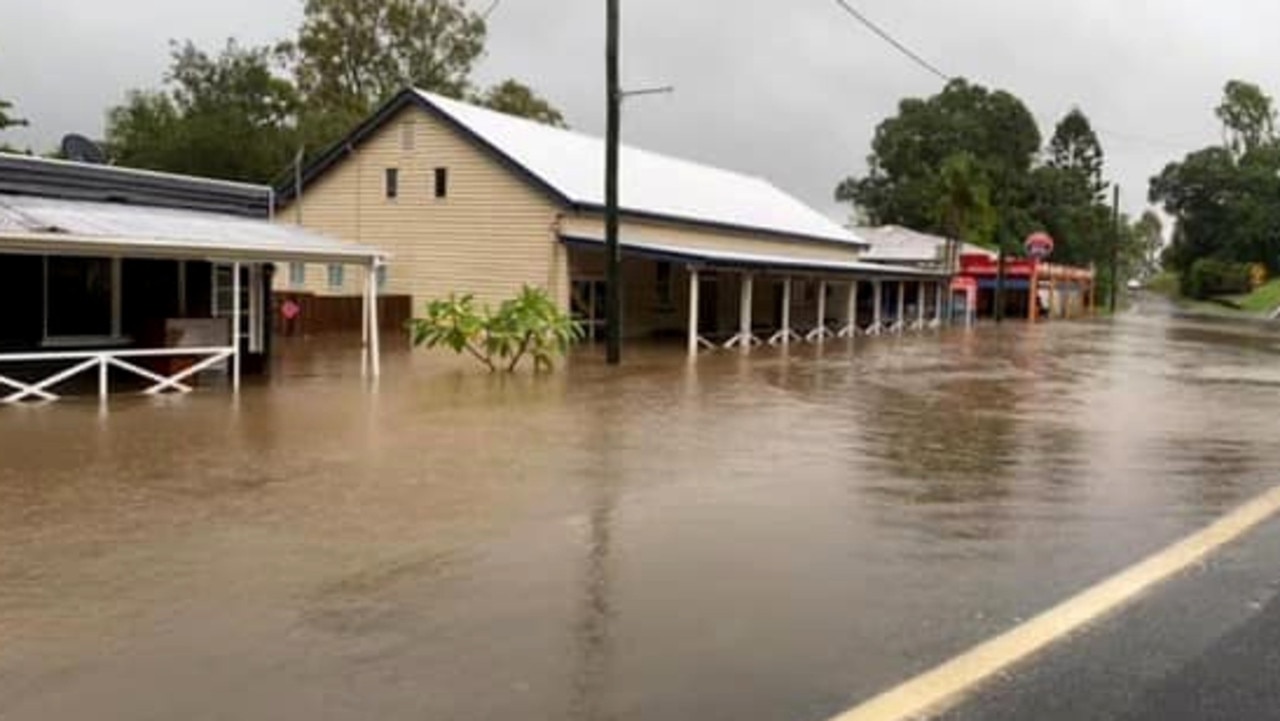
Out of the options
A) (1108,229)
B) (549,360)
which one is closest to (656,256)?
(549,360)

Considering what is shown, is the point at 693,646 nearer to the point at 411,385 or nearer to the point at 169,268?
the point at 411,385

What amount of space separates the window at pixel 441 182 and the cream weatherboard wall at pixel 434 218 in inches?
5.0

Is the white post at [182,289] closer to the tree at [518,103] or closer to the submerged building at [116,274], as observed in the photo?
the submerged building at [116,274]

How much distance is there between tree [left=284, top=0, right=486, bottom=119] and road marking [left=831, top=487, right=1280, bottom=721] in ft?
200

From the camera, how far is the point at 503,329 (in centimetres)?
2378

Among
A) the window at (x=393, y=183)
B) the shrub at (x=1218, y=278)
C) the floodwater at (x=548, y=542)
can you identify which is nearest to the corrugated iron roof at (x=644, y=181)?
the window at (x=393, y=183)

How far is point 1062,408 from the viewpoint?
62.3 feet

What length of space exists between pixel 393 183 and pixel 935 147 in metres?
62.7

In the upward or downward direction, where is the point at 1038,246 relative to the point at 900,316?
upward

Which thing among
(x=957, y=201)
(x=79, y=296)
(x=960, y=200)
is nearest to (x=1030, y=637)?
(x=79, y=296)

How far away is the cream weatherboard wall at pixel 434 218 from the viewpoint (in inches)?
1310

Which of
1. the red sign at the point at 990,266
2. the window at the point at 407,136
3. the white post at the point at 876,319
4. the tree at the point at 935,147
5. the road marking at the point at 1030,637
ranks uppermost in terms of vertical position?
the tree at the point at 935,147

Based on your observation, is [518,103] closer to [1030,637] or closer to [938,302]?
[938,302]

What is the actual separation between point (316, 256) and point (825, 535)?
1310 centimetres
